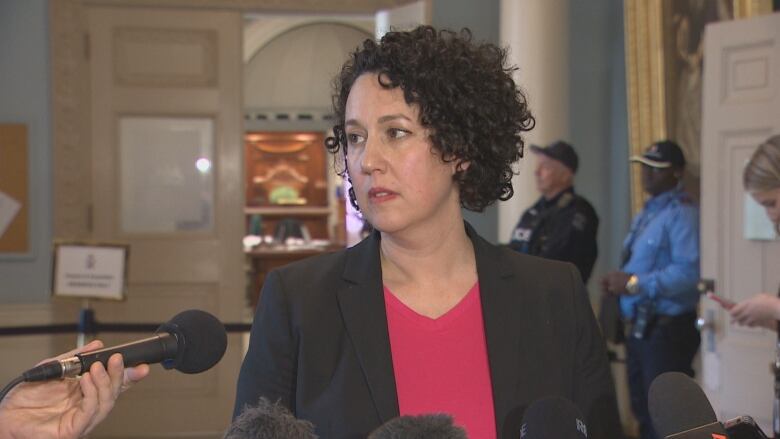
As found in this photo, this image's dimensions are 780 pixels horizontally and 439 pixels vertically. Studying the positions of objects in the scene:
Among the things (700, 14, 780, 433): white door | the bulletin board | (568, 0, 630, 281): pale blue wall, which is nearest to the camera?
(700, 14, 780, 433): white door

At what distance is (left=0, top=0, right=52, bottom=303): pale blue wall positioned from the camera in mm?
6359

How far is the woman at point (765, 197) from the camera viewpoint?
3.21 metres

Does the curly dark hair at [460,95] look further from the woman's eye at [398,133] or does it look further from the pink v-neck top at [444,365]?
Answer: the pink v-neck top at [444,365]

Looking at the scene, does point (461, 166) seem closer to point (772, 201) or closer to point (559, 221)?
point (772, 201)

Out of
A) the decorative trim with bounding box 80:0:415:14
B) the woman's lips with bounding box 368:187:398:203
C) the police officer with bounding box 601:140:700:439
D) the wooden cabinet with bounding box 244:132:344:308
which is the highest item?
the decorative trim with bounding box 80:0:415:14

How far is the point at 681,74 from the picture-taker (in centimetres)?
584

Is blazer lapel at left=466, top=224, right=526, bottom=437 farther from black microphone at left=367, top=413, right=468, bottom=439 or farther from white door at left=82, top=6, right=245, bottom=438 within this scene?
white door at left=82, top=6, right=245, bottom=438

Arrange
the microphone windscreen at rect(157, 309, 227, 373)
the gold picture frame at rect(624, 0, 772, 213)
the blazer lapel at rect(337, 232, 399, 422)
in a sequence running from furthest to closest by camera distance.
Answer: the gold picture frame at rect(624, 0, 772, 213) → the blazer lapel at rect(337, 232, 399, 422) → the microphone windscreen at rect(157, 309, 227, 373)

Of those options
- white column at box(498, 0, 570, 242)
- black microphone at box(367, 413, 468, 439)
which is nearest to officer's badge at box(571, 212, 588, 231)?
white column at box(498, 0, 570, 242)

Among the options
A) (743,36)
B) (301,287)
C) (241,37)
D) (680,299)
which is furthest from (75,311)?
(301,287)

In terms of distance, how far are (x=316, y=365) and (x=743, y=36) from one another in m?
3.47

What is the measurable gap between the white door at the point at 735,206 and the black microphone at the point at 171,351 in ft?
11.5

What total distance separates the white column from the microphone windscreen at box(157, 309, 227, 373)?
16.8 ft

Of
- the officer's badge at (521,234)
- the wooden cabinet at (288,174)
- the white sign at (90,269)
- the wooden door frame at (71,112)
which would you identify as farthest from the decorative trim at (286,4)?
the wooden cabinet at (288,174)
